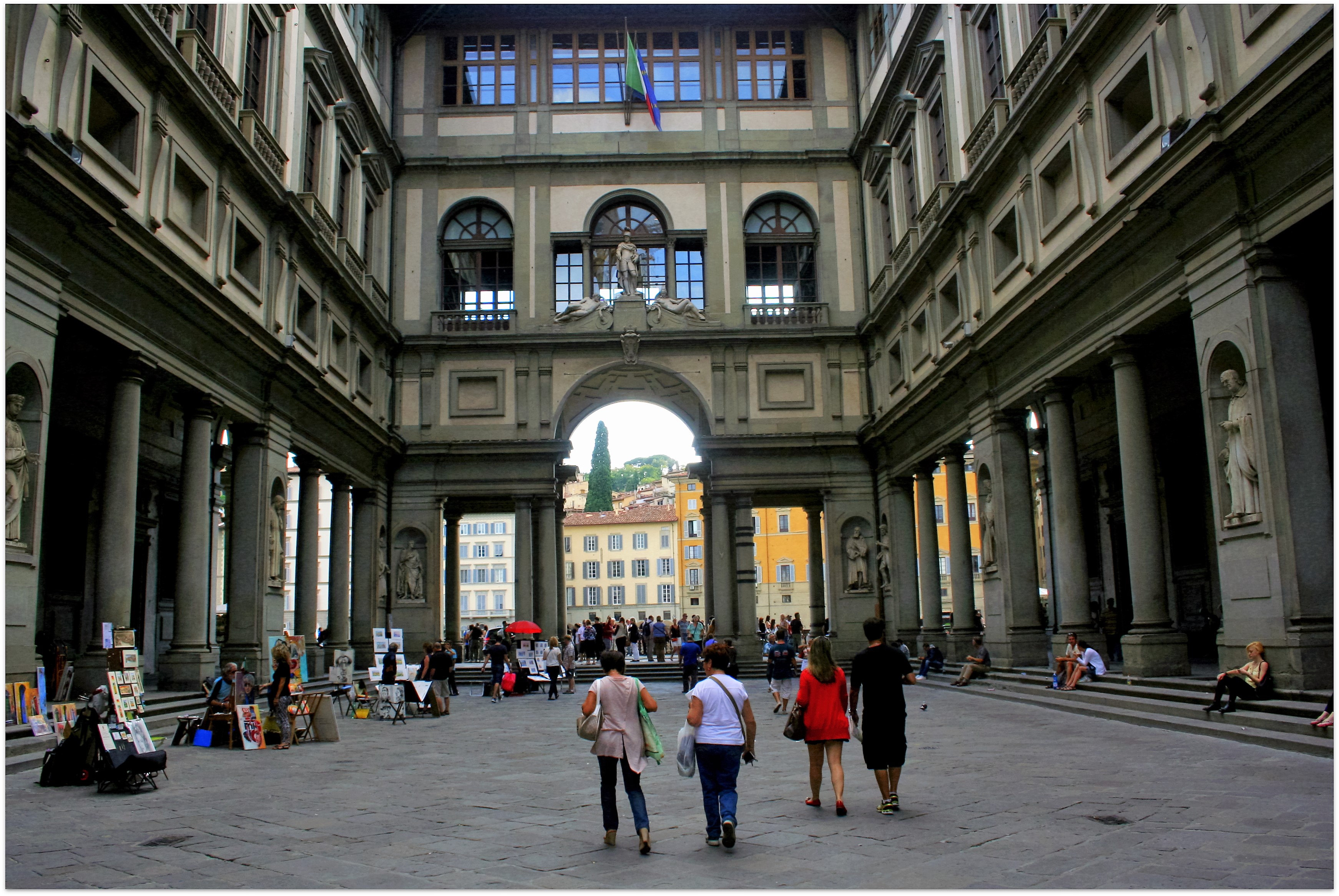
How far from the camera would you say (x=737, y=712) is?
299 inches

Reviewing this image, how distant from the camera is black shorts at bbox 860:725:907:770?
8438 mm

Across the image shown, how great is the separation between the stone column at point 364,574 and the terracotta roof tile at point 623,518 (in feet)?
169

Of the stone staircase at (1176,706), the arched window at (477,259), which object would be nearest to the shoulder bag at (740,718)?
the stone staircase at (1176,706)

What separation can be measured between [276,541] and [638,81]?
18785mm

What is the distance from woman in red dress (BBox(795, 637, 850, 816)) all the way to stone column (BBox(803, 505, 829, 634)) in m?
29.2

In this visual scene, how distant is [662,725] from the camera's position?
17219 millimetres

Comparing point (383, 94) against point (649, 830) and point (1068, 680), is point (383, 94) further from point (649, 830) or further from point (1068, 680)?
point (649, 830)

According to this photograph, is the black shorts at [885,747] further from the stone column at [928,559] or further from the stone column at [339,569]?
the stone column at [339,569]

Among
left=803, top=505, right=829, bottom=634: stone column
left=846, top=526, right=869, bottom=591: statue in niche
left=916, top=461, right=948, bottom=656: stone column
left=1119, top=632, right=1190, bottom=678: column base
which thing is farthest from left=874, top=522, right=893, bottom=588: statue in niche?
left=1119, top=632, right=1190, bottom=678: column base

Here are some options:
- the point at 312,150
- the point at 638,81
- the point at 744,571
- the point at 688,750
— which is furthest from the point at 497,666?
the point at 638,81

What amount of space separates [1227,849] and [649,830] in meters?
3.93

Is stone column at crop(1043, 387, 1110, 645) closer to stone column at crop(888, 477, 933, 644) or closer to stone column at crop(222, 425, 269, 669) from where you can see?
stone column at crop(888, 477, 933, 644)

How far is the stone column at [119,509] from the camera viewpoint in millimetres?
16375

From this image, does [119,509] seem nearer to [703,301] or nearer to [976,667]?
[976,667]
